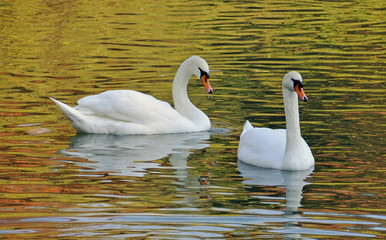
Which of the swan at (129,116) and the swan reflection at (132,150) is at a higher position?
the swan at (129,116)

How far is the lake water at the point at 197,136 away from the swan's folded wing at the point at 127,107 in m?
0.33

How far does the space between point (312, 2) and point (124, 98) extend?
16162mm

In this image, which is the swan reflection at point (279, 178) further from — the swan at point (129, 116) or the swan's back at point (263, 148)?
the swan at point (129, 116)

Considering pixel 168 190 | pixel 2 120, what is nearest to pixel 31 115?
pixel 2 120

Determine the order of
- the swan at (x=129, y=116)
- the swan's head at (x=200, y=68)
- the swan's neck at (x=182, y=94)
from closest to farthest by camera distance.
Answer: the swan at (x=129, y=116) < the swan's head at (x=200, y=68) < the swan's neck at (x=182, y=94)

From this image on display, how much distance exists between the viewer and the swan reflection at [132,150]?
35.1 ft

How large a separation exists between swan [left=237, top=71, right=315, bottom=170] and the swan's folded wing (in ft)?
6.60

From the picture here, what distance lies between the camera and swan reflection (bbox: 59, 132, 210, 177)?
10.7 m

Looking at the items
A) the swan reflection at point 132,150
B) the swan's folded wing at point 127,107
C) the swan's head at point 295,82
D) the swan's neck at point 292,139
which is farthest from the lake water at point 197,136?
the swan's head at point 295,82

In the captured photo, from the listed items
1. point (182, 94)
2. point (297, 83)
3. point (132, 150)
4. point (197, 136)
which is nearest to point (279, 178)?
point (297, 83)

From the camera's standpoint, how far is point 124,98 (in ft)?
41.7

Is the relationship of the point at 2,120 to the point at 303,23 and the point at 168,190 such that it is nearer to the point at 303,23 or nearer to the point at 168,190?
the point at 168,190

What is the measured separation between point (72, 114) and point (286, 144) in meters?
3.41

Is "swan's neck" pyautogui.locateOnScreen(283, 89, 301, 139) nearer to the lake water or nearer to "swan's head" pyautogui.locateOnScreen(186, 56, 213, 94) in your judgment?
the lake water
